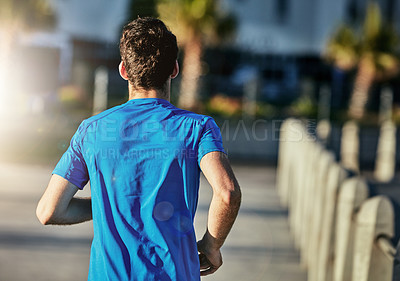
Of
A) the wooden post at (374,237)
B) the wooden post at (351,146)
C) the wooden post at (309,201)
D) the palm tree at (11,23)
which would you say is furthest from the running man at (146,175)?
the palm tree at (11,23)

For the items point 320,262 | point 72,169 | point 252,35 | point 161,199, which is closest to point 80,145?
point 72,169

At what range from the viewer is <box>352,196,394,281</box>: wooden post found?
2893 mm

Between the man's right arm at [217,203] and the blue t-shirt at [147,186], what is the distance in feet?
0.14

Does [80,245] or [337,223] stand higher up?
[337,223]

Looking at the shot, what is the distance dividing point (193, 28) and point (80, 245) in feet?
47.7

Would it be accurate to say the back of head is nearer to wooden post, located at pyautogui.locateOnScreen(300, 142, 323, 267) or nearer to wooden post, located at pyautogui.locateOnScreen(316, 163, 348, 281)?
wooden post, located at pyautogui.locateOnScreen(316, 163, 348, 281)

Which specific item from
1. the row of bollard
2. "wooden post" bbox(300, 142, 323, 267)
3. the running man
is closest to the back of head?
the running man

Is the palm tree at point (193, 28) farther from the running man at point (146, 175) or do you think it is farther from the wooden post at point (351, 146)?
the running man at point (146, 175)

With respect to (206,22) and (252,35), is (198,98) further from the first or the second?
(252,35)

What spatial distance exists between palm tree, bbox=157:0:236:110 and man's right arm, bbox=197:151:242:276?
16.8 meters

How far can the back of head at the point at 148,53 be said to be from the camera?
82.8 inches

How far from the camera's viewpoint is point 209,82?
26188 millimetres

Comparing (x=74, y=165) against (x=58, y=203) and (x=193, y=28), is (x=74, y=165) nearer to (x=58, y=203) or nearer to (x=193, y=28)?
(x=58, y=203)

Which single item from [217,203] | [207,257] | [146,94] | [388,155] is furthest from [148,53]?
[388,155]
